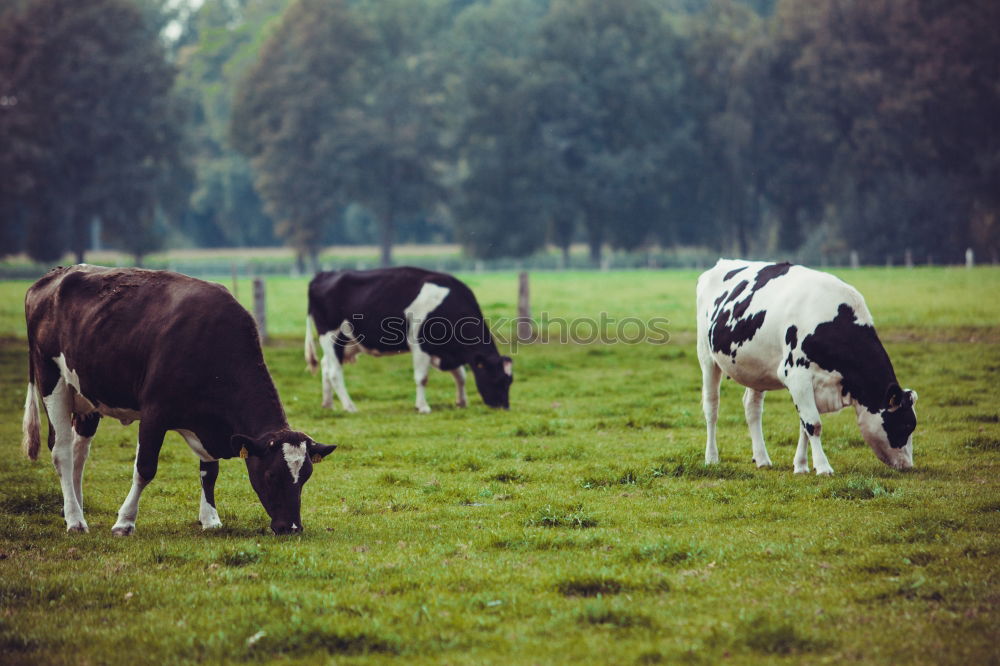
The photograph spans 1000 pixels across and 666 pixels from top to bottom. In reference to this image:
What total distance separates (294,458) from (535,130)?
213 ft

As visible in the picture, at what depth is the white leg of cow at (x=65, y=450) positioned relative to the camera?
890cm

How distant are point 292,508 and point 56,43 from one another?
65236mm

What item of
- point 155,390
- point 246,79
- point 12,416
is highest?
point 246,79

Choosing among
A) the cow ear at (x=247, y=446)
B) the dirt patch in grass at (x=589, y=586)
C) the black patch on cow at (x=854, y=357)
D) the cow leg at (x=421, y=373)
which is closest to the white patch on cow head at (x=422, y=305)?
the cow leg at (x=421, y=373)

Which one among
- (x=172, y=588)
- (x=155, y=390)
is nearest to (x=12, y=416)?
(x=155, y=390)

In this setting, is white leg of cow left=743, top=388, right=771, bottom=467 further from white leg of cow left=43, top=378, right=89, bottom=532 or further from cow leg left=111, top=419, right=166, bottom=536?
white leg of cow left=43, top=378, right=89, bottom=532

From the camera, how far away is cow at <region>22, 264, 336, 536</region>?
8.38 metres

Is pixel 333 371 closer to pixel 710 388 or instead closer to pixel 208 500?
pixel 710 388

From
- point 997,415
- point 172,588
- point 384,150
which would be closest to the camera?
point 172,588

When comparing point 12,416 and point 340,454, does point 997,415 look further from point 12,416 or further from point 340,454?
point 12,416

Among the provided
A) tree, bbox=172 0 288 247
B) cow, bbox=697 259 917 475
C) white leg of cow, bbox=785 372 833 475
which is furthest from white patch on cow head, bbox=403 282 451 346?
tree, bbox=172 0 288 247

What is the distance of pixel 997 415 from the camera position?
13.7 meters

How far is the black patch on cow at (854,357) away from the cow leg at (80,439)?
21.9ft

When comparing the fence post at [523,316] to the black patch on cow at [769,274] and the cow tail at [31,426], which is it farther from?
the cow tail at [31,426]
